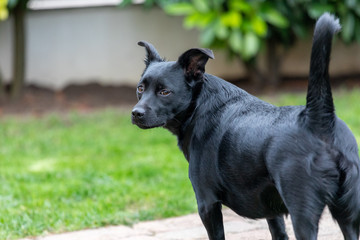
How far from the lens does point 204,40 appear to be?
365 inches

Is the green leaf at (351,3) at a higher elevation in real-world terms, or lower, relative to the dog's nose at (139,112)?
higher

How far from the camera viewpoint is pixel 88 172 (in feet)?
21.3

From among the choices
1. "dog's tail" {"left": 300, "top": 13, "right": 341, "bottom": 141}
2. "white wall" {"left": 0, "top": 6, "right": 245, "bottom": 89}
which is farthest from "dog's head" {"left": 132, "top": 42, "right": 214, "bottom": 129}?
"white wall" {"left": 0, "top": 6, "right": 245, "bottom": 89}

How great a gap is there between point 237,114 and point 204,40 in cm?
613

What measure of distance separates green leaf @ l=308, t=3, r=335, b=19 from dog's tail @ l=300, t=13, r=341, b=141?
6845mm

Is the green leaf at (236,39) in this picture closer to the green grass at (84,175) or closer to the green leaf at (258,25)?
the green leaf at (258,25)

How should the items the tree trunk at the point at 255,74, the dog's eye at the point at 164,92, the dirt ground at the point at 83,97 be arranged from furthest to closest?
the tree trunk at the point at 255,74, the dirt ground at the point at 83,97, the dog's eye at the point at 164,92

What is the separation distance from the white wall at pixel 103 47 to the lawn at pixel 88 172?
2515 mm

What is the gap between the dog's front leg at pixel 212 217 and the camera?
3285 mm

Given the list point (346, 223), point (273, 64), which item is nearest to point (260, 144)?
point (346, 223)

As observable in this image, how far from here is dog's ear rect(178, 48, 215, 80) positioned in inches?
135

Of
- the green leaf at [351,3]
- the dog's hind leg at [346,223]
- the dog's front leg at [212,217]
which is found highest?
the green leaf at [351,3]

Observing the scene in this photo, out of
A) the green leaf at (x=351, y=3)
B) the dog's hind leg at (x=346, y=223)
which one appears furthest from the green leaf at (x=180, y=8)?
the dog's hind leg at (x=346, y=223)

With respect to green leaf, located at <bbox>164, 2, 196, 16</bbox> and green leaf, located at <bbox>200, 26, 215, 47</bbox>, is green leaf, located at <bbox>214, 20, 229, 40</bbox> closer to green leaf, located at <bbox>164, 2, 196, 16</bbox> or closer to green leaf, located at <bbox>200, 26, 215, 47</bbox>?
green leaf, located at <bbox>200, 26, 215, 47</bbox>
